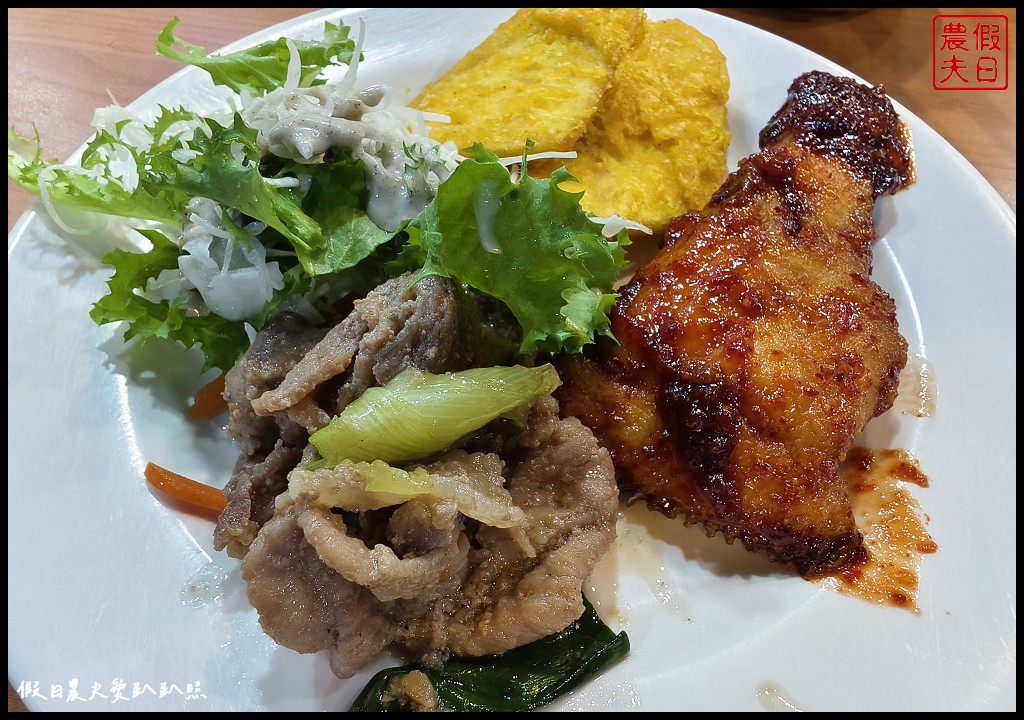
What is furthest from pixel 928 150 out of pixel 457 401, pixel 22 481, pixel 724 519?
pixel 22 481

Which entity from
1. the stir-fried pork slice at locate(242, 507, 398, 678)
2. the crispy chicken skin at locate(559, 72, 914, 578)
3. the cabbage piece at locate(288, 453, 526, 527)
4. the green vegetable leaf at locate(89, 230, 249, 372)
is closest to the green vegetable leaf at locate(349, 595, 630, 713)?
the stir-fried pork slice at locate(242, 507, 398, 678)

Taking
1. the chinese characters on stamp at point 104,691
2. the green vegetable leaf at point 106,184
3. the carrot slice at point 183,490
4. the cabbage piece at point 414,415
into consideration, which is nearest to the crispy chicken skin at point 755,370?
the cabbage piece at point 414,415

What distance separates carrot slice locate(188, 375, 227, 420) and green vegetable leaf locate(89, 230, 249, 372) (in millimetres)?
80

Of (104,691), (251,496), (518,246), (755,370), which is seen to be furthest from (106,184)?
(755,370)

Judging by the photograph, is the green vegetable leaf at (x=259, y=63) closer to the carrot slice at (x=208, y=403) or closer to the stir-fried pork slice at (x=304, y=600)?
the carrot slice at (x=208, y=403)

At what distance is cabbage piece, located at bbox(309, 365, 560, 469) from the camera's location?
1.95 meters

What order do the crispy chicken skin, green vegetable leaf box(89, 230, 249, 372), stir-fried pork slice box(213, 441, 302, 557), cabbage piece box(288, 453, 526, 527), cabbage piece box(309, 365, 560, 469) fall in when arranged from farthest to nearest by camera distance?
1. green vegetable leaf box(89, 230, 249, 372)
2. the crispy chicken skin
3. stir-fried pork slice box(213, 441, 302, 557)
4. cabbage piece box(309, 365, 560, 469)
5. cabbage piece box(288, 453, 526, 527)

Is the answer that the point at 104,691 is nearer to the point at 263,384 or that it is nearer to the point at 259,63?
the point at 263,384

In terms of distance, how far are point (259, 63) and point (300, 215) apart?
0.96 metres

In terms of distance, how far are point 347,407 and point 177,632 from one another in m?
0.87

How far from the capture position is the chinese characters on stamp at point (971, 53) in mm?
4324

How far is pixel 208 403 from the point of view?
2.66 m

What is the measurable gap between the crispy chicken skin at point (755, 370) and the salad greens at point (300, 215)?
0.77 feet

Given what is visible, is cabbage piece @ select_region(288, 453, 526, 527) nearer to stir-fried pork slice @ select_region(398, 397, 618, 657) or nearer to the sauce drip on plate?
stir-fried pork slice @ select_region(398, 397, 618, 657)
